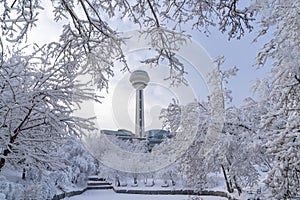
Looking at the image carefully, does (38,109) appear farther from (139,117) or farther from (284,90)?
(139,117)

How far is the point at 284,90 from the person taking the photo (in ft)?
12.4

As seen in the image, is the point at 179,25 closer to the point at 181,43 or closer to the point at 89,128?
the point at 181,43

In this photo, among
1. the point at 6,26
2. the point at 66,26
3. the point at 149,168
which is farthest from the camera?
the point at 149,168

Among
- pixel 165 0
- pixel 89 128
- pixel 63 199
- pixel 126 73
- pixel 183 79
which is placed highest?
pixel 165 0

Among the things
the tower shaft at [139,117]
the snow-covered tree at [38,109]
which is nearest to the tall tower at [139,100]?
the tower shaft at [139,117]

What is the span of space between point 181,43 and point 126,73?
0.97m

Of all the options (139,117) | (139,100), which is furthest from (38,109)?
(139,100)

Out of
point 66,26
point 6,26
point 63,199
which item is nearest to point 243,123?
point 66,26

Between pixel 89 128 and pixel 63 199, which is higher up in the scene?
pixel 89 128

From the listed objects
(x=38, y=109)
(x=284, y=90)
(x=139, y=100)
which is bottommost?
(x=38, y=109)

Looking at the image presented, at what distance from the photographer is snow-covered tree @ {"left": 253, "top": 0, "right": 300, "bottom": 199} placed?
3045 mm

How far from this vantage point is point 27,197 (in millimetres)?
10695

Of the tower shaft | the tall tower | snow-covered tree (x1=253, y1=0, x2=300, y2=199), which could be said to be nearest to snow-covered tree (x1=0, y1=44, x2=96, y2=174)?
snow-covered tree (x1=253, y1=0, x2=300, y2=199)

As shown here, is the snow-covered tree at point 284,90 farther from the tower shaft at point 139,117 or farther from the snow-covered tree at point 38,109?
the tower shaft at point 139,117
